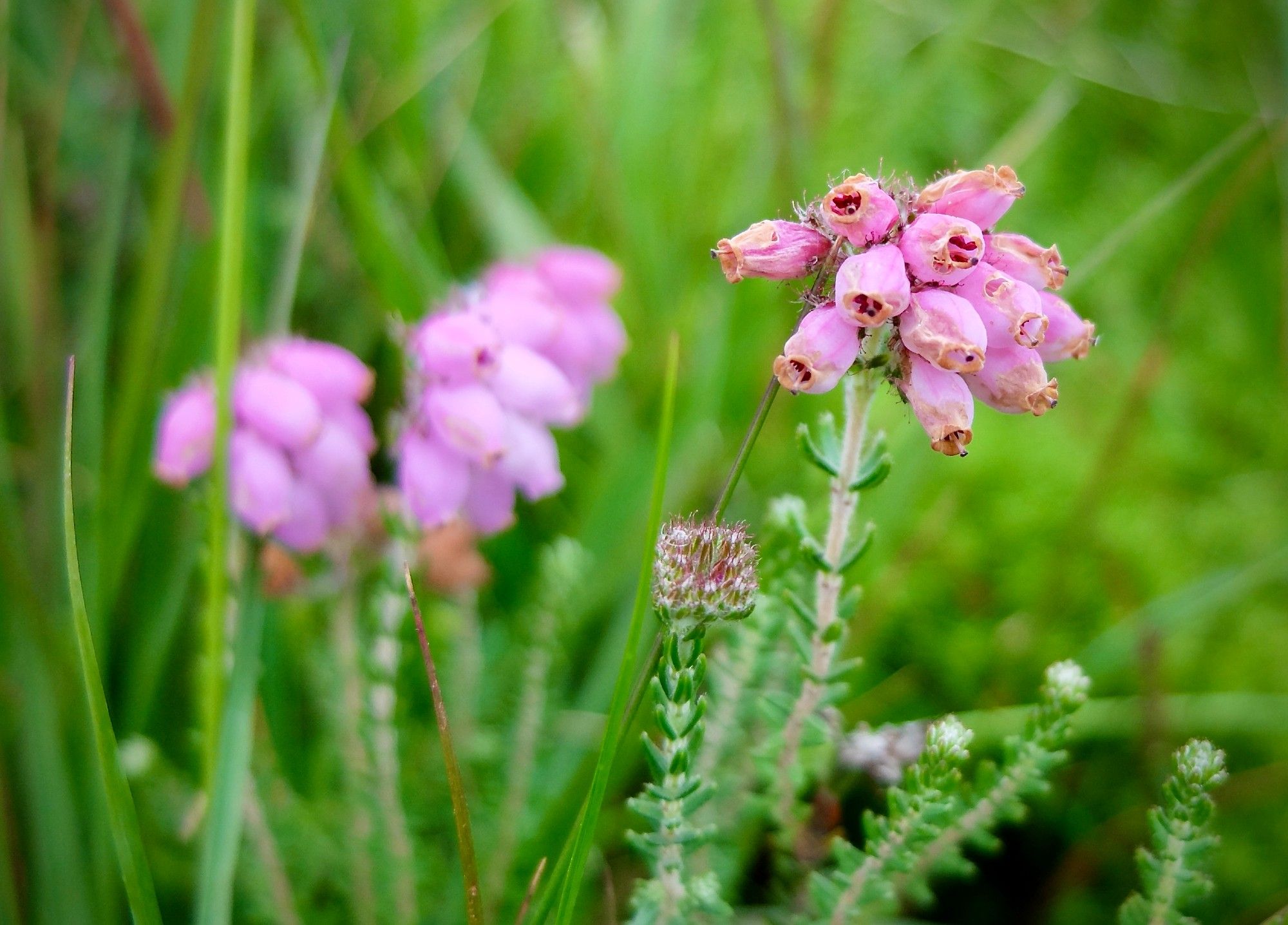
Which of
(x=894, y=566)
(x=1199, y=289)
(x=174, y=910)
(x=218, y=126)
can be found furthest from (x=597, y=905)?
(x=1199, y=289)

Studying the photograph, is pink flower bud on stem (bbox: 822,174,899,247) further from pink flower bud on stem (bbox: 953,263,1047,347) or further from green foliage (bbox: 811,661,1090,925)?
green foliage (bbox: 811,661,1090,925)

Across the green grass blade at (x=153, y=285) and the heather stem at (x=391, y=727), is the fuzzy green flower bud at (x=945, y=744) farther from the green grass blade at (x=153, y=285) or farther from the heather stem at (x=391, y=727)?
the green grass blade at (x=153, y=285)

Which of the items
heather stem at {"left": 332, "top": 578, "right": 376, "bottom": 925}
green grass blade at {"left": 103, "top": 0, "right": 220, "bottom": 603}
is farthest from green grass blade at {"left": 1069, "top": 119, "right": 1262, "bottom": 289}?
green grass blade at {"left": 103, "top": 0, "right": 220, "bottom": 603}

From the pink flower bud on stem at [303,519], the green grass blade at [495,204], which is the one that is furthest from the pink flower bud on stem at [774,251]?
the green grass blade at [495,204]

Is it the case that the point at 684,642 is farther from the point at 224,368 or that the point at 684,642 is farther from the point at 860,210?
the point at 224,368

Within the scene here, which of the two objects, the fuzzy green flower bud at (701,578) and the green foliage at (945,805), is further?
the green foliage at (945,805)

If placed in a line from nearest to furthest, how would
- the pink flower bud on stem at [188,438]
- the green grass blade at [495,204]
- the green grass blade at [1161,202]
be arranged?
the pink flower bud on stem at [188,438]
the green grass blade at [1161,202]
the green grass blade at [495,204]
